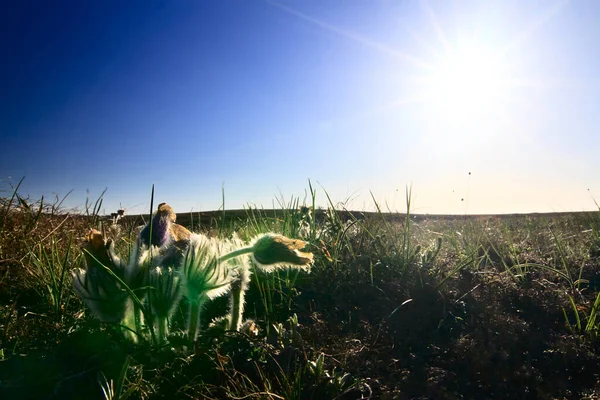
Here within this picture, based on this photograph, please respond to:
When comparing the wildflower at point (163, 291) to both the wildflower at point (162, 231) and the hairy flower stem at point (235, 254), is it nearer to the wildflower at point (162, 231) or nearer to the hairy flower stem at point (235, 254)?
the hairy flower stem at point (235, 254)

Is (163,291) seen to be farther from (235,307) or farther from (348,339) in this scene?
(348,339)

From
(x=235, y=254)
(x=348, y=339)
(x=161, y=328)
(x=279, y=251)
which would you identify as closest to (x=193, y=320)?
(x=161, y=328)

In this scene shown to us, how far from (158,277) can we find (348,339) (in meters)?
0.73

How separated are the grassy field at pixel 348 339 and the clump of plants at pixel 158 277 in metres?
0.04

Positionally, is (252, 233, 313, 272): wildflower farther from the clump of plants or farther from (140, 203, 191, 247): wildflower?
(140, 203, 191, 247): wildflower

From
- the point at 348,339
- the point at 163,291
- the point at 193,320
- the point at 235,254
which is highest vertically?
the point at 235,254

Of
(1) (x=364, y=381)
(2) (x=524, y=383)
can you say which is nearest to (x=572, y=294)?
(2) (x=524, y=383)

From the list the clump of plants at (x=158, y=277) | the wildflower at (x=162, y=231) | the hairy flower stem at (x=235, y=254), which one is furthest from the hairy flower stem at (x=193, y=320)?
the wildflower at (x=162, y=231)

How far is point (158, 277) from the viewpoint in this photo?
1480mm

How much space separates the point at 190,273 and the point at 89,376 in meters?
0.40

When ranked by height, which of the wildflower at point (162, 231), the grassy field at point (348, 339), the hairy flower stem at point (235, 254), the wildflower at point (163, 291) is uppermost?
the wildflower at point (162, 231)

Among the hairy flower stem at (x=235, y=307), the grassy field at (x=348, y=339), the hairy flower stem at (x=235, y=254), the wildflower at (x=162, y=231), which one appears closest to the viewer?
the grassy field at (x=348, y=339)

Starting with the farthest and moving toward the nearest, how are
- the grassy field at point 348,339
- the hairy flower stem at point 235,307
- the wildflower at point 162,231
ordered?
the wildflower at point 162,231
the hairy flower stem at point 235,307
the grassy field at point 348,339

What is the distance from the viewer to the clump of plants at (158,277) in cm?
146
